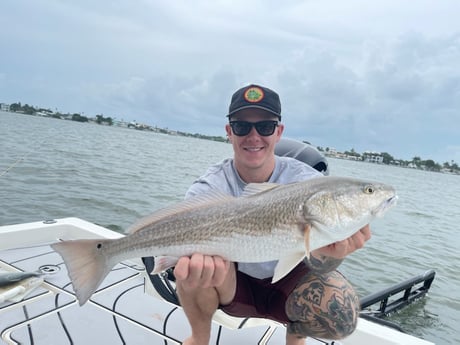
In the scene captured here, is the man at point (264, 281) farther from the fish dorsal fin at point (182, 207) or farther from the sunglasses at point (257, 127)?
the fish dorsal fin at point (182, 207)

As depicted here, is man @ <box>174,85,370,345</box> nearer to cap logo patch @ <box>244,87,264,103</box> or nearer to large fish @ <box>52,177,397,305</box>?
cap logo patch @ <box>244,87,264,103</box>

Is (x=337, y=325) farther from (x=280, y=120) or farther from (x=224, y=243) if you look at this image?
(x=280, y=120)

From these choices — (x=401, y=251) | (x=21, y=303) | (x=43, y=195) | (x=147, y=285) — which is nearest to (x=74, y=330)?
(x=21, y=303)

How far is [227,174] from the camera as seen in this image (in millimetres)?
3553

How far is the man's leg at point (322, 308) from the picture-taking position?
3027 mm

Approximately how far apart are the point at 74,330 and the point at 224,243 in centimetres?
170

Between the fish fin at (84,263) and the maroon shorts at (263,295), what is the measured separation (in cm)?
117

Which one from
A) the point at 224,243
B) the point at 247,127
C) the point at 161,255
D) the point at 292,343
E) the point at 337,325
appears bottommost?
the point at 292,343

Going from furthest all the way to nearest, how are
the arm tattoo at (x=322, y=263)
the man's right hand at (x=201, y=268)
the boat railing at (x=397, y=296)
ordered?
the boat railing at (x=397, y=296)
the arm tattoo at (x=322, y=263)
the man's right hand at (x=201, y=268)

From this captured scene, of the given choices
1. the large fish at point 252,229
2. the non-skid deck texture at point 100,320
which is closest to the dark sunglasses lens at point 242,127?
the large fish at point 252,229

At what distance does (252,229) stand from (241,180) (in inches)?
40.8

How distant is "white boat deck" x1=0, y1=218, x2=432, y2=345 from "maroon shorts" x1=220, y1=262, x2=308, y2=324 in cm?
34

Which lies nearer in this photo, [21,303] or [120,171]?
[21,303]

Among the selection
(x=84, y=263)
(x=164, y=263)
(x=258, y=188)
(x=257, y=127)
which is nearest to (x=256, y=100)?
(x=257, y=127)
